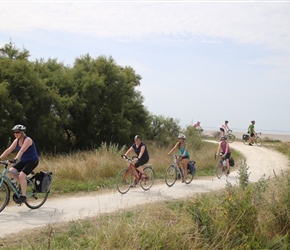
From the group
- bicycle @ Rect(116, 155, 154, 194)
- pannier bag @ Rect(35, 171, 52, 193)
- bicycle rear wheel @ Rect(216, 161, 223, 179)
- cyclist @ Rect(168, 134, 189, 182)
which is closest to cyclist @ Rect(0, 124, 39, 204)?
pannier bag @ Rect(35, 171, 52, 193)

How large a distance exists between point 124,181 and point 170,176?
240cm

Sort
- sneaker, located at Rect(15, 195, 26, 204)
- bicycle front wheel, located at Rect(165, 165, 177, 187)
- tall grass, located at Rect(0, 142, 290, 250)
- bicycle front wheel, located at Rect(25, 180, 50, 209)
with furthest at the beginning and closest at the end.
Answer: bicycle front wheel, located at Rect(165, 165, 177, 187) < bicycle front wheel, located at Rect(25, 180, 50, 209) < sneaker, located at Rect(15, 195, 26, 204) < tall grass, located at Rect(0, 142, 290, 250)

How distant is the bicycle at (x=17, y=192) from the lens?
8.84 metres

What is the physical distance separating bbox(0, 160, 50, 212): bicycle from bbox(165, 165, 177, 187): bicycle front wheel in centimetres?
512

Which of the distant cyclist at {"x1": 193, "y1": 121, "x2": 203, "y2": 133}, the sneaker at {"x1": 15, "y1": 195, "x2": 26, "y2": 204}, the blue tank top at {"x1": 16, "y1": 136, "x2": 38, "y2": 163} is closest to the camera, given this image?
the sneaker at {"x1": 15, "y1": 195, "x2": 26, "y2": 204}

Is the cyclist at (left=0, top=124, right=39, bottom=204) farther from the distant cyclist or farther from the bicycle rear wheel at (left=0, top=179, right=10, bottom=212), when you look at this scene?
the distant cyclist

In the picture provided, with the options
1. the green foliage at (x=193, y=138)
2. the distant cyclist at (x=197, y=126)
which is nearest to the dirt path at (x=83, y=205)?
the green foliage at (x=193, y=138)

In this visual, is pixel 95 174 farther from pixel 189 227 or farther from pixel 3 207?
pixel 189 227

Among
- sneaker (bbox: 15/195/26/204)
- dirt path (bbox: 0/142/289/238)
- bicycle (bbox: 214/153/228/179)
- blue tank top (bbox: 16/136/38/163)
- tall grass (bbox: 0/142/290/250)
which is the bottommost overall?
dirt path (bbox: 0/142/289/238)

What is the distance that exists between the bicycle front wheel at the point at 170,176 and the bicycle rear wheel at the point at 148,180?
79 centimetres

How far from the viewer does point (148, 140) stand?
3566cm

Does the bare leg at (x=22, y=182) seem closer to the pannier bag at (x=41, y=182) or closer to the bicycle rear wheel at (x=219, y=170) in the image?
the pannier bag at (x=41, y=182)

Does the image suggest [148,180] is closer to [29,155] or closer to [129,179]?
[129,179]

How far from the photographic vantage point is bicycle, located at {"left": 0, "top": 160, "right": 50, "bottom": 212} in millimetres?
8841
